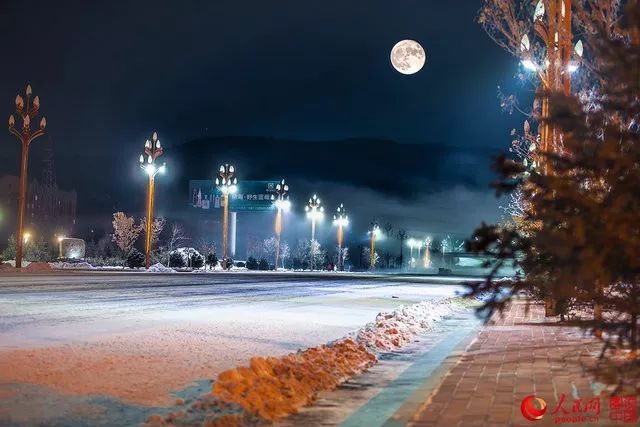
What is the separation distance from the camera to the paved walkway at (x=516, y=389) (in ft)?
22.6

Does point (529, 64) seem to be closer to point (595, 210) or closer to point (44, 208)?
point (595, 210)

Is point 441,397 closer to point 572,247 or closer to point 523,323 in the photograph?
point 572,247

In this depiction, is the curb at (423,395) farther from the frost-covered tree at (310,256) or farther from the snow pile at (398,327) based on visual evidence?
the frost-covered tree at (310,256)

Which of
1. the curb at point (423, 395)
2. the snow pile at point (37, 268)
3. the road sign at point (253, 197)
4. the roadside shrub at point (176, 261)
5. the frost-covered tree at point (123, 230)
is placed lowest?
the curb at point (423, 395)

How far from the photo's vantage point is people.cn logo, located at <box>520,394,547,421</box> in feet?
22.8

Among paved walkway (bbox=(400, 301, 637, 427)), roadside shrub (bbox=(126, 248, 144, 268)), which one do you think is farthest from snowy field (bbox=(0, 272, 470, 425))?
roadside shrub (bbox=(126, 248, 144, 268))

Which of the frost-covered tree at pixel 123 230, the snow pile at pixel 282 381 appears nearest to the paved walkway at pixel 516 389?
the snow pile at pixel 282 381

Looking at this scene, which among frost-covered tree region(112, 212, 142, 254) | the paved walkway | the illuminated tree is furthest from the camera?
frost-covered tree region(112, 212, 142, 254)

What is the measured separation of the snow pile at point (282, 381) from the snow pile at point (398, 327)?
2.68 meters

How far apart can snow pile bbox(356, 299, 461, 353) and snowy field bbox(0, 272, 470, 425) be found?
33.8 inches

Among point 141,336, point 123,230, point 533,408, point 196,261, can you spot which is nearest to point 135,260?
point 196,261

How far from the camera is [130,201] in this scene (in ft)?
551

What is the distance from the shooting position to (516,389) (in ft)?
27.7

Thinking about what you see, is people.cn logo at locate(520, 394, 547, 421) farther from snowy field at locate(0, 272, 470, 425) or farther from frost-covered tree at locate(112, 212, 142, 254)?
frost-covered tree at locate(112, 212, 142, 254)
